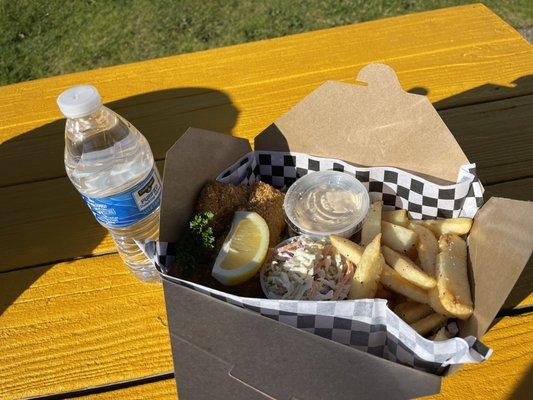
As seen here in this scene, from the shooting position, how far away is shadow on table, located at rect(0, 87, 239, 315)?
1.54 m

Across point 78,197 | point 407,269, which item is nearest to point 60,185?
point 78,197

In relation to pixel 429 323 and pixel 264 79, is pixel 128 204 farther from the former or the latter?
pixel 264 79

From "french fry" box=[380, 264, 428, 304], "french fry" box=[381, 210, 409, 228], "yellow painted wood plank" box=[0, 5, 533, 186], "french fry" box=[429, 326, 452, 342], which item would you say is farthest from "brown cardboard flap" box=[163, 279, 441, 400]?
"yellow painted wood plank" box=[0, 5, 533, 186]

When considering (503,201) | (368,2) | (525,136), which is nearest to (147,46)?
(368,2)

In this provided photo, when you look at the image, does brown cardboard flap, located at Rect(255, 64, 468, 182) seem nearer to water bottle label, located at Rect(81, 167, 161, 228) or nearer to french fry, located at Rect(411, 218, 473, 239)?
french fry, located at Rect(411, 218, 473, 239)

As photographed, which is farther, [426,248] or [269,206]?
[269,206]

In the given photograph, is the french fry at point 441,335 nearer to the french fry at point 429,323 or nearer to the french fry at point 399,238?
the french fry at point 429,323

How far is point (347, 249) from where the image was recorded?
126 cm

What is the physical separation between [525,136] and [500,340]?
0.75m

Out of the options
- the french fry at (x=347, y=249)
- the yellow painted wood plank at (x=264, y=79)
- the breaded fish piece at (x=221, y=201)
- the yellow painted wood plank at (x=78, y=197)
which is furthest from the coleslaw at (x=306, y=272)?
the yellow painted wood plank at (x=264, y=79)

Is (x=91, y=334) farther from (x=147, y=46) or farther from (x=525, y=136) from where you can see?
(x=147, y=46)

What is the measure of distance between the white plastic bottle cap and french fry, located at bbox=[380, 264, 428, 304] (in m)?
0.73

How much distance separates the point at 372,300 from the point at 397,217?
401mm

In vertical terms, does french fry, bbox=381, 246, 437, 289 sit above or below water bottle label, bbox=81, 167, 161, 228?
below
